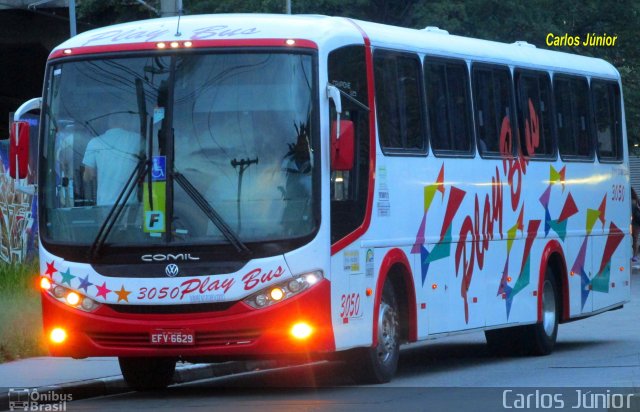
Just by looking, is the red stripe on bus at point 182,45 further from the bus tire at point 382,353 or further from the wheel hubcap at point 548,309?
the wheel hubcap at point 548,309

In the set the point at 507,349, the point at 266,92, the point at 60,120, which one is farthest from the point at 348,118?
the point at 507,349

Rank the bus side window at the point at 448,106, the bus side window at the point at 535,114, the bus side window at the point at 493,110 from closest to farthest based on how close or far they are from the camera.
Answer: the bus side window at the point at 448,106, the bus side window at the point at 493,110, the bus side window at the point at 535,114

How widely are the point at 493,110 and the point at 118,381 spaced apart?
17.6 feet

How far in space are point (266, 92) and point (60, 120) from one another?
6.31 feet

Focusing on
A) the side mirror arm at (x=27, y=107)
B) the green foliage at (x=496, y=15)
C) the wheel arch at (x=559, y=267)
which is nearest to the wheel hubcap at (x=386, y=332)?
the side mirror arm at (x=27, y=107)

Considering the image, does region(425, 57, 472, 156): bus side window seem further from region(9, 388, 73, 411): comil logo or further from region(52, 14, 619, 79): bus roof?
region(9, 388, 73, 411): comil logo

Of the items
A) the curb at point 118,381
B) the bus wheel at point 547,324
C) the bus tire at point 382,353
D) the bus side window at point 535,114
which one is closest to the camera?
the curb at point 118,381

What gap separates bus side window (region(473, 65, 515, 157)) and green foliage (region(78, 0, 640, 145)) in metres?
15.8

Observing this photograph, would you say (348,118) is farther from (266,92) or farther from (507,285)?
(507,285)

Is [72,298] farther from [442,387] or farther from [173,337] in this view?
[442,387]

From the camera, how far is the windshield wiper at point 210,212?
12.4 metres

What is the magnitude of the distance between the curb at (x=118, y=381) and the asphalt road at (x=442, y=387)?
0.62ft

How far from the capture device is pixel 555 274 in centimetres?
1855

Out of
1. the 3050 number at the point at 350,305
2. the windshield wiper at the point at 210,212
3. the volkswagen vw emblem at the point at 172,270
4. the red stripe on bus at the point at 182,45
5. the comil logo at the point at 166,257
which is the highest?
the red stripe on bus at the point at 182,45
